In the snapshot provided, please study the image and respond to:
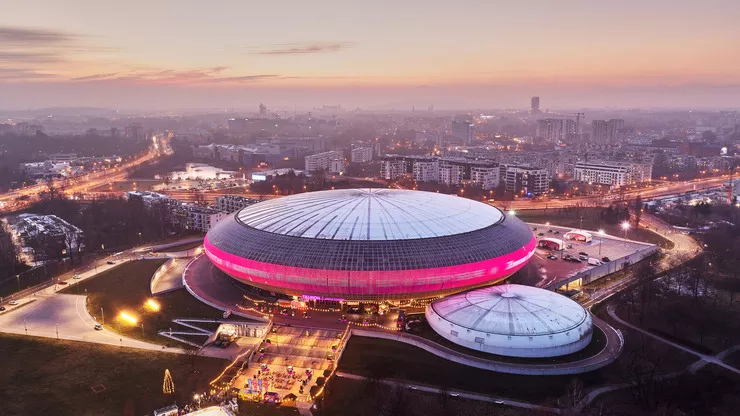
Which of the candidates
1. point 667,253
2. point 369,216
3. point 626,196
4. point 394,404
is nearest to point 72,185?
point 369,216

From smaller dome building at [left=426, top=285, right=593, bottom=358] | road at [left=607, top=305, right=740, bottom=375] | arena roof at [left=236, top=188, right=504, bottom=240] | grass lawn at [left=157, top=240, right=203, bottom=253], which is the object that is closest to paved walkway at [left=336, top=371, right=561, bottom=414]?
smaller dome building at [left=426, top=285, right=593, bottom=358]

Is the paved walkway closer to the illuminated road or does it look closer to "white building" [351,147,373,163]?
the illuminated road

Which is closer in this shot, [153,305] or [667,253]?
[153,305]

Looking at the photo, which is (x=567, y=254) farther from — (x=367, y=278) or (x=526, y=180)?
(x=526, y=180)

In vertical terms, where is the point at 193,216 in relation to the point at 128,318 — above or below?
above

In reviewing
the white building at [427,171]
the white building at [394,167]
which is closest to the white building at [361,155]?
the white building at [394,167]

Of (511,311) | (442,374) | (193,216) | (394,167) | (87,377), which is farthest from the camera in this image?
(394,167)
